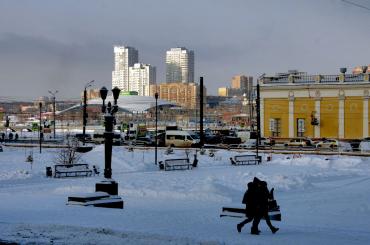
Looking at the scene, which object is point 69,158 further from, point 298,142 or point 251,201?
point 298,142

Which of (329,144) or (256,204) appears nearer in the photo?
(256,204)

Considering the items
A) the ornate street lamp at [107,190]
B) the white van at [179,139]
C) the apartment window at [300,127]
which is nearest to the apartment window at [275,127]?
the apartment window at [300,127]

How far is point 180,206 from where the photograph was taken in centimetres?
2130

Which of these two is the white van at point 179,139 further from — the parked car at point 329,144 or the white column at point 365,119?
the white column at point 365,119

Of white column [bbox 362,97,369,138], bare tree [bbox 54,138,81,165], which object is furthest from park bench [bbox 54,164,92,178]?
white column [bbox 362,97,369,138]

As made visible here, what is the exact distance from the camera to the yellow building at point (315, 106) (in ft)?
202

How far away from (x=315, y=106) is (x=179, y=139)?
1434cm

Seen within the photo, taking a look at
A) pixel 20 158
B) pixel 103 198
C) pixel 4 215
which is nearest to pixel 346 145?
pixel 20 158

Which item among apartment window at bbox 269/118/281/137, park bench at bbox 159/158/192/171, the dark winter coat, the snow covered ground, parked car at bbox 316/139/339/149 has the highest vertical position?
apartment window at bbox 269/118/281/137

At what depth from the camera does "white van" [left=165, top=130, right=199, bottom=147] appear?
2431 inches

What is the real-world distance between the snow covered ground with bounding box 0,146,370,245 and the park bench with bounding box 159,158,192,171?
28.2 inches

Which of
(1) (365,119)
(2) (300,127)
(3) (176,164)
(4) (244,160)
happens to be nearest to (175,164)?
(3) (176,164)

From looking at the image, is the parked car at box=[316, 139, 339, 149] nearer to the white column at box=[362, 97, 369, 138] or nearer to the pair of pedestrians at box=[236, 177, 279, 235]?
the white column at box=[362, 97, 369, 138]

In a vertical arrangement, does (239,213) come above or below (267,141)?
below
